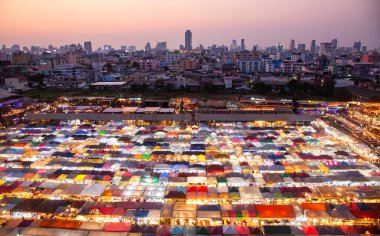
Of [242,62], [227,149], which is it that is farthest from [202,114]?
[242,62]

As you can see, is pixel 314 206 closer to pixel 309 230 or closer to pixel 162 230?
pixel 309 230

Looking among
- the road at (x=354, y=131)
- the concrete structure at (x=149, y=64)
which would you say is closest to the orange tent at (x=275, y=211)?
the road at (x=354, y=131)

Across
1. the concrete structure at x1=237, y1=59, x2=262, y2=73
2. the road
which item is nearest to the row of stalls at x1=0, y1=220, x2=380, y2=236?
the road

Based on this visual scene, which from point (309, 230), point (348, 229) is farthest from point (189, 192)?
point (348, 229)

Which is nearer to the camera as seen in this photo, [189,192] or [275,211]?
[275,211]

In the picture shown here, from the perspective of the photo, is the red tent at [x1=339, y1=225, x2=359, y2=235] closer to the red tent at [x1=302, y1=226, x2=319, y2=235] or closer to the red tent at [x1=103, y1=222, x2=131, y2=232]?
the red tent at [x1=302, y1=226, x2=319, y2=235]

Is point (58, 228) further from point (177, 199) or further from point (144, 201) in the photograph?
point (177, 199)

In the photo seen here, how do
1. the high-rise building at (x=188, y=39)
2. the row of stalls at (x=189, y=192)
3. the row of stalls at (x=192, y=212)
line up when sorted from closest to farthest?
the row of stalls at (x=192, y=212) < the row of stalls at (x=189, y=192) < the high-rise building at (x=188, y=39)

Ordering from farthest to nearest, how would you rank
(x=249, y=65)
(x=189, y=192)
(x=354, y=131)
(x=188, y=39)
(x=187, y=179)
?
1. (x=188, y=39)
2. (x=249, y=65)
3. (x=354, y=131)
4. (x=187, y=179)
5. (x=189, y=192)

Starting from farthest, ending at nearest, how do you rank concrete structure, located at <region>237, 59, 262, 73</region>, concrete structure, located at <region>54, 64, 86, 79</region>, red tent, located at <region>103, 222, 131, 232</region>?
concrete structure, located at <region>237, 59, 262, 73</region>
concrete structure, located at <region>54, 64, 86, 79</region>
red tent, located at <region>103, 222, 131, 232</region>

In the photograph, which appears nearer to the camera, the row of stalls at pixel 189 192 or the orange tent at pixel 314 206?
the orange tent at pixel 314 206

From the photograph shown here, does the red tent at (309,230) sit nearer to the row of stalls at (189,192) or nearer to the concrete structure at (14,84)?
the row of stalls at (189,192)
